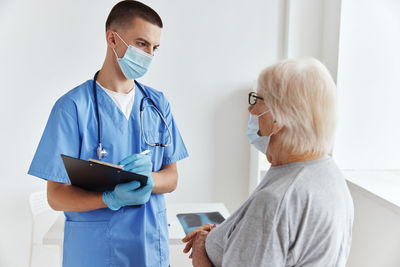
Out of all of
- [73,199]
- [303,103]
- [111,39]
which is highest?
[111,39]

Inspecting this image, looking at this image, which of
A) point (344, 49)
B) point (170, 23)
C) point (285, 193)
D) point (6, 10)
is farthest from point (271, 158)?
point (6, 10)

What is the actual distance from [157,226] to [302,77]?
754 millimetres

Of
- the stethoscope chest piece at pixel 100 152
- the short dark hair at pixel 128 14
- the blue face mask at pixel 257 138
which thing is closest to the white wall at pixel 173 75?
the short dark hair at pixel 128 14

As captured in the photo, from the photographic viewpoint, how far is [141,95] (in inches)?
49.9

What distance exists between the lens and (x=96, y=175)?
97 cm

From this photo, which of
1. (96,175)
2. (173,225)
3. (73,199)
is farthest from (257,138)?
(173,225)

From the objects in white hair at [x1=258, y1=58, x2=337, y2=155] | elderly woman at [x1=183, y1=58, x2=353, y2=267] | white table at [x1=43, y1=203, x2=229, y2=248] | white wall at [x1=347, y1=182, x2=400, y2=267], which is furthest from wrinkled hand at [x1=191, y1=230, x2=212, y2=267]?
white wall at [x1=347, y1=182, x2=400, y2=267]

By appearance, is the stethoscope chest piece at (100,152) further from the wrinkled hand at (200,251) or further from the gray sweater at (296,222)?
the gray sweater at (296,222)

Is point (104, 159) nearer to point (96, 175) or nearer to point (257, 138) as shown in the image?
point (96, 175)

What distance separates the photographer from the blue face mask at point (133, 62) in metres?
1.19

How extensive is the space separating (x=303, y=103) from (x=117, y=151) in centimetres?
66

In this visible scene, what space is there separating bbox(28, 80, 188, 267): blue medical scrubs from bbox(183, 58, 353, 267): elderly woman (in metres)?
0.40

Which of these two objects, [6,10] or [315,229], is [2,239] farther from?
[315,229]

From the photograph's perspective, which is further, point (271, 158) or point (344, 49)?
point (344, 49)
